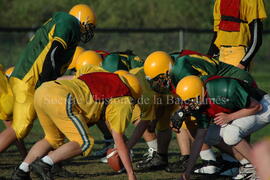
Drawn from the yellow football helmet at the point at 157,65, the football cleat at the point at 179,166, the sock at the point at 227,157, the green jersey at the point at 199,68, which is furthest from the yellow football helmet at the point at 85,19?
the sock at the point at 227,157

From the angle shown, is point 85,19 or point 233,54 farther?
point 233,54

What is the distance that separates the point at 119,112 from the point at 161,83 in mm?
1171

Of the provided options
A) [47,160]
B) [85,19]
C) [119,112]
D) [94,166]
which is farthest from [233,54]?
Result: [47,160]

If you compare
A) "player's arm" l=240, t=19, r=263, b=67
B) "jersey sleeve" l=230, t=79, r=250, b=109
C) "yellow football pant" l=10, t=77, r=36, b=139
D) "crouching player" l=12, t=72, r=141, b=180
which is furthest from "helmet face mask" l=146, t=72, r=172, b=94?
"yellow football pant" l=10, t=77, r=36, b=139

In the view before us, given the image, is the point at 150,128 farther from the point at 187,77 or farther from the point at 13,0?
the point at 13,0

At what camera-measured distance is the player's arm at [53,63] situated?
6.19 m

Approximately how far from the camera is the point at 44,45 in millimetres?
6445

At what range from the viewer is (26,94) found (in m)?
6.27

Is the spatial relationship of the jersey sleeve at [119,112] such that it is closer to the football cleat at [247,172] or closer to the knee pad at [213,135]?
the knee pad at [213,135]

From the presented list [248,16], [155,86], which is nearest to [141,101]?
[155,86]

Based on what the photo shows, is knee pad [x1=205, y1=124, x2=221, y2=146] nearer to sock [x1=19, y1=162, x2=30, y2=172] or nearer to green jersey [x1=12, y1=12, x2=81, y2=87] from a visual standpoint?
green jersey [x1=12, y1=12, x2=81, y2=87]

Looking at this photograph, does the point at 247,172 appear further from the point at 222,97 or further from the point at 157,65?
the point at 157,65

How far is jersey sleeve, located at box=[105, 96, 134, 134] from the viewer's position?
18.2 feet

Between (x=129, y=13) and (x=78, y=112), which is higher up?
(x=78, y=112)
